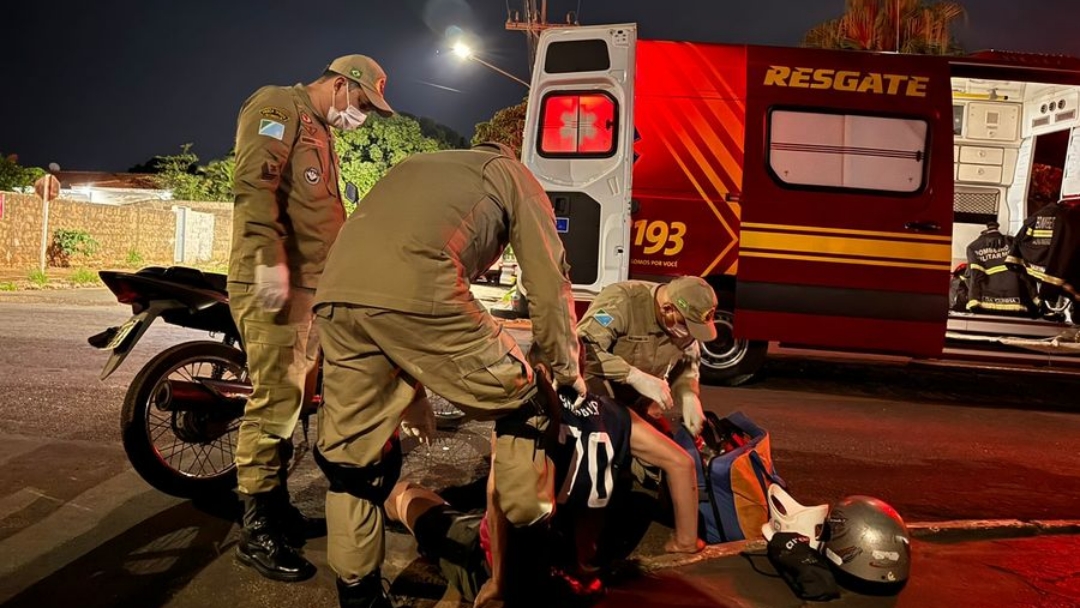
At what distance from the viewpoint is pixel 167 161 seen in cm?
3306

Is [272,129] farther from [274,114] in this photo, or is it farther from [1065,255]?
[1065,255]

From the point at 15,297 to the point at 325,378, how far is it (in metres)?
12.5

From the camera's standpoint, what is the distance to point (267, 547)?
2896 mm

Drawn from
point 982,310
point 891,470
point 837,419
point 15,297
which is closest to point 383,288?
point 891,470

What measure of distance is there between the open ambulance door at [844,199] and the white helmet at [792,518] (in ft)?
11.8

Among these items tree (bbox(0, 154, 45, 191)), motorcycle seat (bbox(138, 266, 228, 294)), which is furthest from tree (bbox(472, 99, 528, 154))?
motorcycle seat (bbox(138, 266, 228, 294))

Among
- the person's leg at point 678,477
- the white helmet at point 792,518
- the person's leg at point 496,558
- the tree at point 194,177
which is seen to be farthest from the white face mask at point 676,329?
the tree at point 194,177

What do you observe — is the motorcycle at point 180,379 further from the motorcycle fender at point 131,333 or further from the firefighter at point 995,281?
the firefighter at point 995,281

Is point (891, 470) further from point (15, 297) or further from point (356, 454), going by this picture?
point (15, 297)

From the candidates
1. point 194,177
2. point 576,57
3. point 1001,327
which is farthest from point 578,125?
point 194,177

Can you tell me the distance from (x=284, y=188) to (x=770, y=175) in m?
4.80

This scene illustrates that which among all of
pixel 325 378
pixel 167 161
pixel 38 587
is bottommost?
pixel 38 587

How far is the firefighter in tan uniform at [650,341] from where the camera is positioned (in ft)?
11.4

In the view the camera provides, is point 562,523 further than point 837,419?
No
